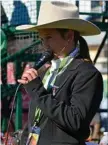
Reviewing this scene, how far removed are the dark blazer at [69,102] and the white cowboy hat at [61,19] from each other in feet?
0.68

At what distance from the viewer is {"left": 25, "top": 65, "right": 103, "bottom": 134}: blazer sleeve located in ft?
8.52

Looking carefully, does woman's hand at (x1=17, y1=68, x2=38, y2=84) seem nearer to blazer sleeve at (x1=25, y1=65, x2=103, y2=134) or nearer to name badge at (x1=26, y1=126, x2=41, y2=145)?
blazer sleeve at (x1=25, y1=65, x2=103, y2=134)

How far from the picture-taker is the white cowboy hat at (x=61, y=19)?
9.27 feet

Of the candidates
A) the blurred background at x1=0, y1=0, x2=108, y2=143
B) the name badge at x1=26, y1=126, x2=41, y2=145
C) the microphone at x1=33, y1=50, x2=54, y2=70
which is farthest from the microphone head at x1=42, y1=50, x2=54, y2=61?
the blurred background at x1=0, y1=0, x2=108, y2=143

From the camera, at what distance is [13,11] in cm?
614

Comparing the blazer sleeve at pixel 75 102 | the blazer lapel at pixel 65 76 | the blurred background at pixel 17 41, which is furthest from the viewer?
the blurred background at pixel 17 41

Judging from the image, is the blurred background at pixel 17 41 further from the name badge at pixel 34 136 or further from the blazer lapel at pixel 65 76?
the blazer lapel at pixel 65 76

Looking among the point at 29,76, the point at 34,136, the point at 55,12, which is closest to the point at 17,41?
the point at 55,12

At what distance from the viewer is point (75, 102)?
2.62 meters

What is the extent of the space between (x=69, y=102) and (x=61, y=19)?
48cm

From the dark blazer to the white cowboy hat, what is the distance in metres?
0.21

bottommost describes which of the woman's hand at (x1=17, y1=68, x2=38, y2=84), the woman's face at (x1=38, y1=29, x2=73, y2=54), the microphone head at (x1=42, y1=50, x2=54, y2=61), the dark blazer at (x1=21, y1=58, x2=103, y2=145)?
the dark blazer at (x1=21, y1=58, x2=103, y2=145)

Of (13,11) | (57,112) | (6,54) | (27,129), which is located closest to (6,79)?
(6,54)

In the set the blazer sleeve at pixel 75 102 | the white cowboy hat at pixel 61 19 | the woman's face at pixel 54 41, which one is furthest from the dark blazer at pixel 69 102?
the white cowboy hat at pixel 61 19
